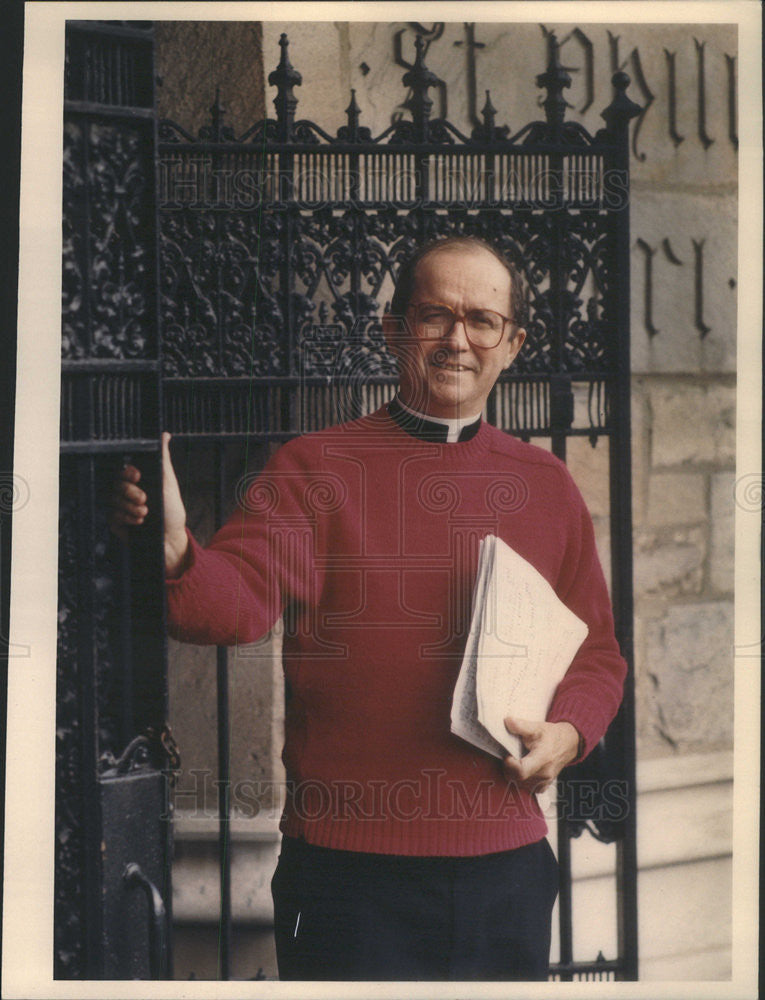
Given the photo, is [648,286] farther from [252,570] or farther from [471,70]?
[252,570]

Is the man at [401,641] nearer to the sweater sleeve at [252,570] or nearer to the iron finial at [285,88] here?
the sweater sleeve at [252,570]

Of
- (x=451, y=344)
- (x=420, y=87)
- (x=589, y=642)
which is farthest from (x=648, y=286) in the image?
(x=589, y=642)

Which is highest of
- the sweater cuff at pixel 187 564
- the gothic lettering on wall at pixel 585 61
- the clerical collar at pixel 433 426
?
the gothic lettering on wall at pixel 585 61

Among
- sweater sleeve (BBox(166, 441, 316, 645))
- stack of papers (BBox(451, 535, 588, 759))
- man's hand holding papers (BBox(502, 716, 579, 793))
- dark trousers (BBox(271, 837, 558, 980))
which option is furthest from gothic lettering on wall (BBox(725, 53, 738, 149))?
dark trousers (BBox(271, 837, 558, 980))

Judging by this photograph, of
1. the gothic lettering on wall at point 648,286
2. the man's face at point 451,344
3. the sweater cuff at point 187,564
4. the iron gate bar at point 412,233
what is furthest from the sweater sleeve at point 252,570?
the gothic lettering on wall at point 648,286

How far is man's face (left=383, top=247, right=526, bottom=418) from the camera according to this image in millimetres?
1498

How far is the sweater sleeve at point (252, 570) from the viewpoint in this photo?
1475mm

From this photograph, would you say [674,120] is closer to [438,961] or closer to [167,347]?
[167,347]

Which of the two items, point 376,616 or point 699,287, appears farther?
point 699,287

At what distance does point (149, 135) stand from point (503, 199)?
585 mm

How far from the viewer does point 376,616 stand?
59.0 inches

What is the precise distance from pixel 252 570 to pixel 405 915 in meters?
0.60

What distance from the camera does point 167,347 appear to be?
1.57m

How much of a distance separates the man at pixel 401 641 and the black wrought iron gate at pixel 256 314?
77mm
